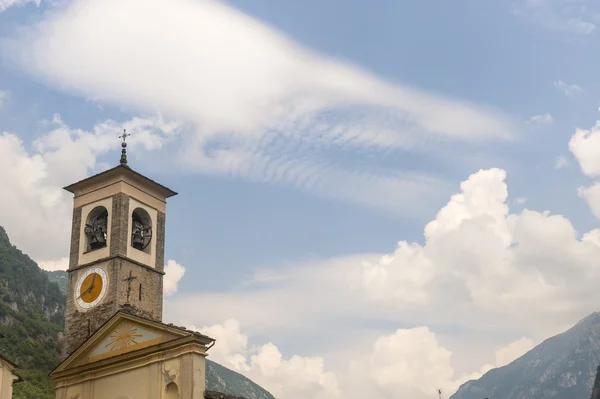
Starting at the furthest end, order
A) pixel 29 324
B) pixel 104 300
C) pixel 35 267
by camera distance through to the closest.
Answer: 1. pixel 35 267
2. pixel 29 324
3. pixel 104 300

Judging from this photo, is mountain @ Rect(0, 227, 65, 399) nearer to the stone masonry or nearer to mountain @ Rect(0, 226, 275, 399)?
mountain @ Rect(0, 226, 275, 399)

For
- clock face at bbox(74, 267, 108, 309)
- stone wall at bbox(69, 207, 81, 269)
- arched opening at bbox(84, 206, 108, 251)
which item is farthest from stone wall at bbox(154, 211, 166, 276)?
stone wall at bbox(69, 207, 81, 269)

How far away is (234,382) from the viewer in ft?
593

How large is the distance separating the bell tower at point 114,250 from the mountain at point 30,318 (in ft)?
166

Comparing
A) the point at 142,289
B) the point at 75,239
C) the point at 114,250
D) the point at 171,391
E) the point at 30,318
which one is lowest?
the point at 171,391

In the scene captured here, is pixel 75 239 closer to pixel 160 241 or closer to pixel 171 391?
pixel 160 241

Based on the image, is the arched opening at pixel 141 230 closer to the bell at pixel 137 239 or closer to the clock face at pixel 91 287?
the bell at pixel 137 239

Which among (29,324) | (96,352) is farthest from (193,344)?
(29,324)

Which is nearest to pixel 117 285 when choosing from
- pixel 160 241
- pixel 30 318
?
pixel 160 241

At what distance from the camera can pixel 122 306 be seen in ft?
81.6

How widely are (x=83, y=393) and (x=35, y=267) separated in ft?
408

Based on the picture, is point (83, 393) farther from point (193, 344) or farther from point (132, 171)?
point (132, 171)

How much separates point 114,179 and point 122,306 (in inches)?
183

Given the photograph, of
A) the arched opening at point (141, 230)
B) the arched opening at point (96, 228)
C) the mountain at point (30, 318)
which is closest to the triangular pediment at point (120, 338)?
the arched opening at point (96, 228)
